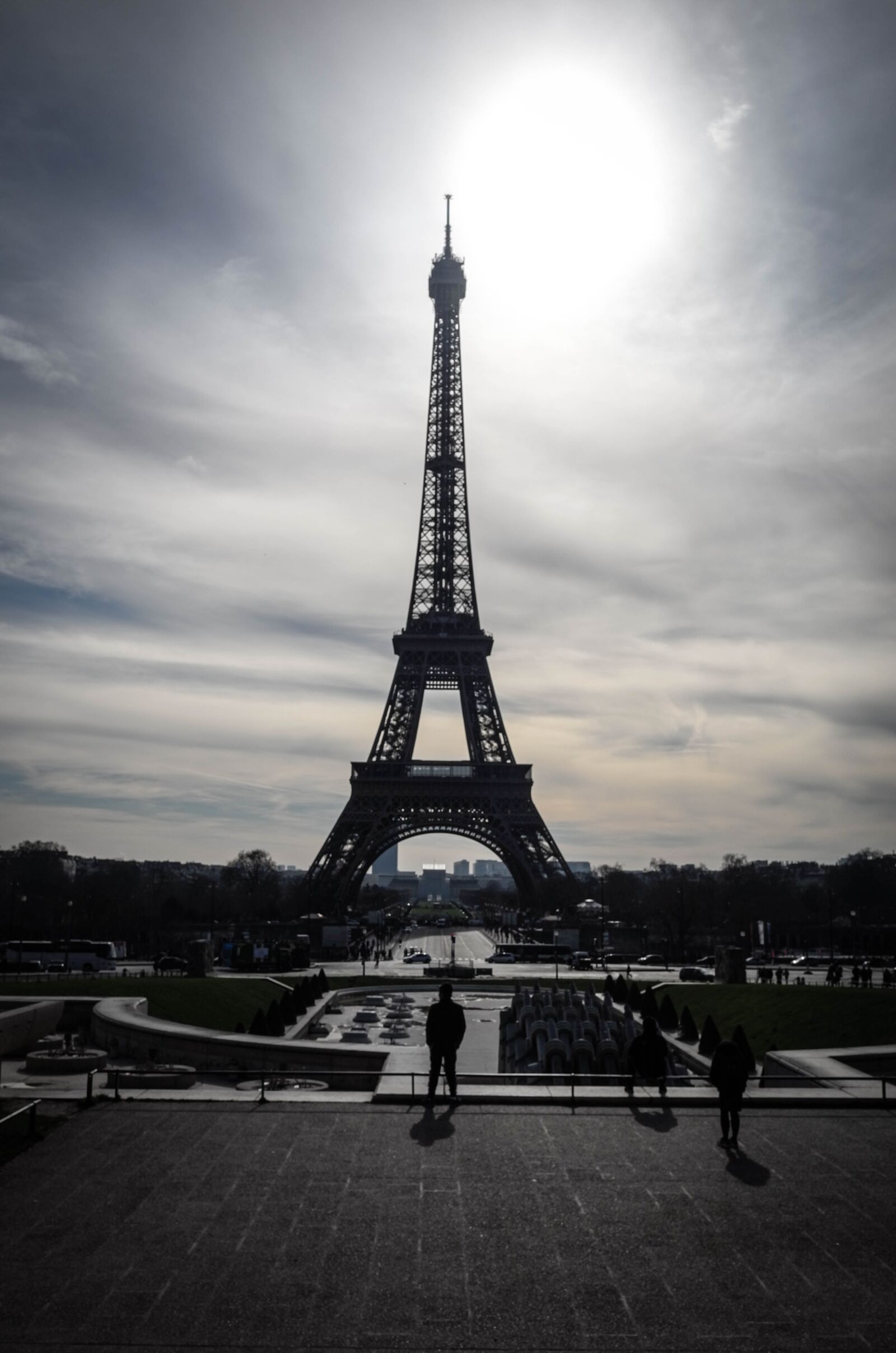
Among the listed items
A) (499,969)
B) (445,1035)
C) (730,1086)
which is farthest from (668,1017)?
(499,969)

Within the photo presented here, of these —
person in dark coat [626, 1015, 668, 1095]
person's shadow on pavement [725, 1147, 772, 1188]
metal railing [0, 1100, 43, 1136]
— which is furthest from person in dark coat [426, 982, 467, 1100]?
metal railing [0, 1100, 43, 1136]

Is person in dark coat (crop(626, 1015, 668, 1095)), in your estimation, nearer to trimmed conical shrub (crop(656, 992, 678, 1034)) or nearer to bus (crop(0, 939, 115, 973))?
trimmed conical shrub (crop(656, 992, 678, 1034))

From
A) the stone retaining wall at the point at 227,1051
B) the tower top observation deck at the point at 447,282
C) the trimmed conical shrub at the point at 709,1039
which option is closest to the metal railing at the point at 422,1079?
the stone retaining wall at the point at 227,1051

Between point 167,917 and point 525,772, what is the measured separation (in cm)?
3785

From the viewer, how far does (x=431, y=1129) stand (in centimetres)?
1412

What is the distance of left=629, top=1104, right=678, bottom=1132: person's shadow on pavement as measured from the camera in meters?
14.5

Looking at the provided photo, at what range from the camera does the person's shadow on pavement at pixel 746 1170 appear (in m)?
12.1

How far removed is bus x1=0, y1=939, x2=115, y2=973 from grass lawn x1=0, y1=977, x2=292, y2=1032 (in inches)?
950

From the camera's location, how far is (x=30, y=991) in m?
33.1

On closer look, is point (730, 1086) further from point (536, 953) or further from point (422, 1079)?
point (536, 953)

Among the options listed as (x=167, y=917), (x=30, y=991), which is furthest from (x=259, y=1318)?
(x=167, y=917)

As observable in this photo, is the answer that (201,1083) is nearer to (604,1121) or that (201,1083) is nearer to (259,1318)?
(604,1121)

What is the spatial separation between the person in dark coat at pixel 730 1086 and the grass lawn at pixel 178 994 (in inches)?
804

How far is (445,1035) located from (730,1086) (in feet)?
12.9
